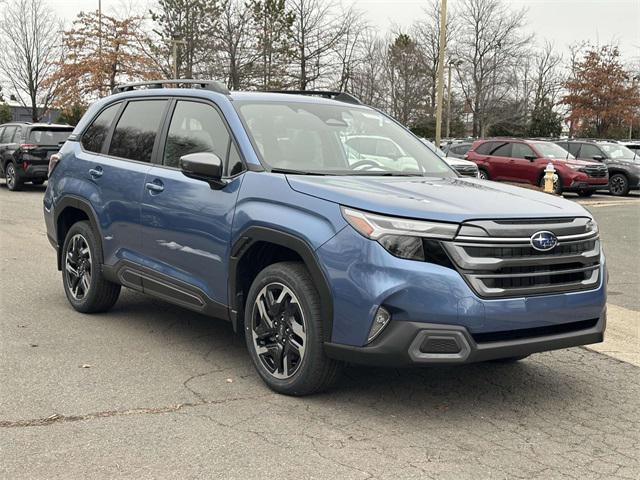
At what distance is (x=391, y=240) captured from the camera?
12.1ft

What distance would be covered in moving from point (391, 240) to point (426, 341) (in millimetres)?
537

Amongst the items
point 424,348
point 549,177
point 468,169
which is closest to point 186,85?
point 424,348

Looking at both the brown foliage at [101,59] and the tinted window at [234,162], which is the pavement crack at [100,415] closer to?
the tinted window at [234,162]

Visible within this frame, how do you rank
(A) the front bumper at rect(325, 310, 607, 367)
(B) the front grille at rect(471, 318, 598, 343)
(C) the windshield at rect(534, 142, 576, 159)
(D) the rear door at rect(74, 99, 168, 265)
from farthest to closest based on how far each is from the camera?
1. (C) the windshield at rect(534, 142, 576, 159)
2. (D) the rear door at rect(74, 99, 168, 265)
3. (B) the front grille at rect(471, 318, 598, 343)
4. (A) the front bumper at rect(325, 310, 607, 367)

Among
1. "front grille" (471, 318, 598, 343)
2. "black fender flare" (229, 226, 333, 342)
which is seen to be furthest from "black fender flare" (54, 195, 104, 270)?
"front grille" (471, 318, 598, 343)

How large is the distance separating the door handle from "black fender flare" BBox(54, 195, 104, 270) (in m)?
0.86

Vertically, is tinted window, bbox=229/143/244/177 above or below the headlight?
above

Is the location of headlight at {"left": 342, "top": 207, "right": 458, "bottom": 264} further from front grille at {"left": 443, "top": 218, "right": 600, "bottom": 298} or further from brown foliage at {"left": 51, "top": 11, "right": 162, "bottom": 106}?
brown foliage at {"left": 51, "top": 11, "right": 162, "bottom": 106}

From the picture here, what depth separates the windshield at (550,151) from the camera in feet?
71.7

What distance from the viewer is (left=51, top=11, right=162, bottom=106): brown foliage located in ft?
132

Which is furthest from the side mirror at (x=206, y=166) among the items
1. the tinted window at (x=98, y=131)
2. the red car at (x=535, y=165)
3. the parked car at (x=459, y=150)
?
the parked car at (x=459, y=150)

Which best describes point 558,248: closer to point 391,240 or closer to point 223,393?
point 391,240

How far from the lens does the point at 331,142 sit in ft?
16.3

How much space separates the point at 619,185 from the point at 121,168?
69.6 feet
